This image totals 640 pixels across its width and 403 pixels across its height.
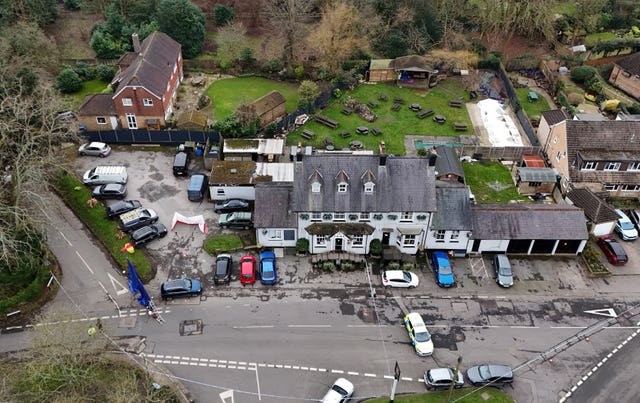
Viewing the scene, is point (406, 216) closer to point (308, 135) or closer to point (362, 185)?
point (362, 185)

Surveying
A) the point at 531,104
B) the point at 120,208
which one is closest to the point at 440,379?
the point at 120,208

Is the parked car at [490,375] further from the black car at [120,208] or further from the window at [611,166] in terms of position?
the black car at [120,208]

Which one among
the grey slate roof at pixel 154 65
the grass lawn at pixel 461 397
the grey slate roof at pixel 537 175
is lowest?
the grass lawn at pixel 461 397

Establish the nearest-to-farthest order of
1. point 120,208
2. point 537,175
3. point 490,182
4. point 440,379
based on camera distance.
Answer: point 440,379 → point 120,208 → point 537,175 → point 490,182

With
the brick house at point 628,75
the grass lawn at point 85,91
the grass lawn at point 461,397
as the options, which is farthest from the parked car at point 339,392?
the brick house at point 628,75

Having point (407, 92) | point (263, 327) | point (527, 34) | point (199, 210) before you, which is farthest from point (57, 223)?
point (527, 34)

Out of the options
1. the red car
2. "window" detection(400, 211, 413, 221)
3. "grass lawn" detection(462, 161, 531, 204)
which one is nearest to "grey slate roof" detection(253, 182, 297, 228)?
the red car

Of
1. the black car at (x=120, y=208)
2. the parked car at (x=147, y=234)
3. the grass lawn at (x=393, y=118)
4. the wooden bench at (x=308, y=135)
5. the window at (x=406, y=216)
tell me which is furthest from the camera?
the grass lawn at (x=393, y=118)
